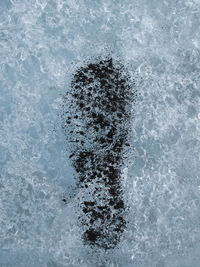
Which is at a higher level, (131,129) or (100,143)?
(131,129)

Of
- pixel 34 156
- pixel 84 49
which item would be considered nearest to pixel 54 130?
pixel 34 156

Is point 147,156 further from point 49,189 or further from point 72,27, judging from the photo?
point 72,27

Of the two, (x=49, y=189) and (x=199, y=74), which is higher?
(x=199, y=74)

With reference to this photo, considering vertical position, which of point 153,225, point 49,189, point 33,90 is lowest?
point 153,225

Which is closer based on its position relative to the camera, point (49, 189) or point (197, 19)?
point (49, 189)
